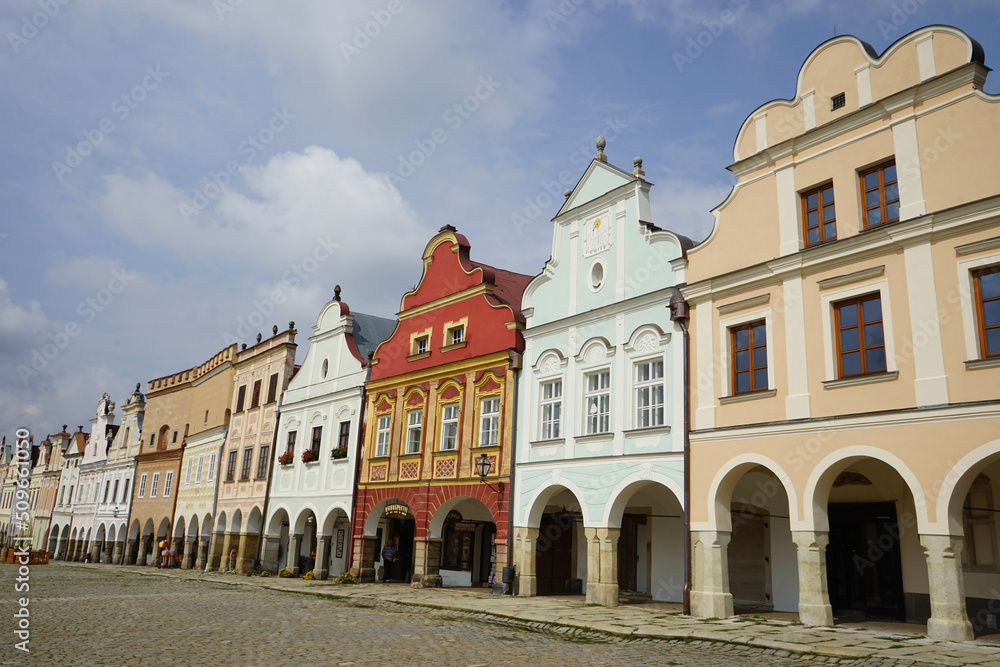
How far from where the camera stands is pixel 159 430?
46.3m

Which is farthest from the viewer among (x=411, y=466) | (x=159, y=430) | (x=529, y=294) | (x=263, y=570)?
(x=159, y=430)

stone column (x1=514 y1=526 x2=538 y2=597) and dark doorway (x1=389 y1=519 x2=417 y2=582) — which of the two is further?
dark doorway (x1=389 y1=519 x2=417 y2=582)

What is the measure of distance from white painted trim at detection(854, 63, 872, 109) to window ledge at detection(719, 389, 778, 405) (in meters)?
5.71

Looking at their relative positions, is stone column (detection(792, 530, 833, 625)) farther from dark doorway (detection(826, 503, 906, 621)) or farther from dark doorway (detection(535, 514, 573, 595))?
dark doorway (detection(535, 514, 573, 595))

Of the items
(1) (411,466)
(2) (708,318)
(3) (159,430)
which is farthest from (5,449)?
(2) (708,318)

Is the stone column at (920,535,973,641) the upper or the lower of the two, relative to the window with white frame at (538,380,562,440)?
lower

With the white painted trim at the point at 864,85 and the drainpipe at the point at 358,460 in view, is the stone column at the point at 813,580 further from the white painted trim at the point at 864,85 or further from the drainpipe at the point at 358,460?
the drainpipe at the point at 358,460

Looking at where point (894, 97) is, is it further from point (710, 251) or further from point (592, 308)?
point (592, 308)

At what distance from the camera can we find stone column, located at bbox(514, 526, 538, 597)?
20391mm

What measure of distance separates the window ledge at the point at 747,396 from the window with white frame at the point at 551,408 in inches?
207

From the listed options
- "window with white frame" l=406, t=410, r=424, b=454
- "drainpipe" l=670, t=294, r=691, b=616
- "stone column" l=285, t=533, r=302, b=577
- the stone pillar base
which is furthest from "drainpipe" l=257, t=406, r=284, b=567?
"drainpipe" l=670, t=294, r=691, b=616

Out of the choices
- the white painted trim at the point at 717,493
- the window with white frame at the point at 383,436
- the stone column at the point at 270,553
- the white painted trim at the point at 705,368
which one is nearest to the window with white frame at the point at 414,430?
the window with white frame at the point at 383,436

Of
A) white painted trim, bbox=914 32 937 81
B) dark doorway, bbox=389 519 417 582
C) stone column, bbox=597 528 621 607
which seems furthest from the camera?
dark doorway, bbox=389 519 417 582

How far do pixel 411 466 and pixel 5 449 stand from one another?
72.9 m
